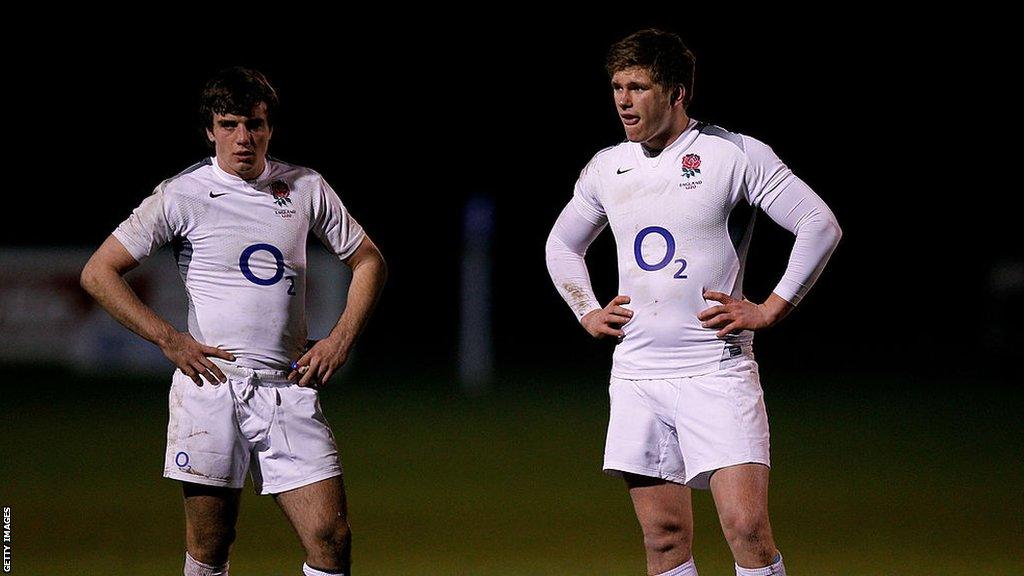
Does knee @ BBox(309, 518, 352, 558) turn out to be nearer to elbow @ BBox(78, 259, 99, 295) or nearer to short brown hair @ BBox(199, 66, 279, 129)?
elbow @ BBox(78, 259, 99, 295)

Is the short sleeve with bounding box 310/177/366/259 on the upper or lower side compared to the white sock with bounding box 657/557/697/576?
upper

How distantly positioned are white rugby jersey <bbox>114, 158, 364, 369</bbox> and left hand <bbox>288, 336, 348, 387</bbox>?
0.27ft

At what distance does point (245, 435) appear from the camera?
462cm

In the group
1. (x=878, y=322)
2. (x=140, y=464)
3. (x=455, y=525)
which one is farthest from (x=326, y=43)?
(x=455, y=525)

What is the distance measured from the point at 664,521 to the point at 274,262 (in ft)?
5.16

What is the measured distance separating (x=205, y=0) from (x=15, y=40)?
307 centimetres

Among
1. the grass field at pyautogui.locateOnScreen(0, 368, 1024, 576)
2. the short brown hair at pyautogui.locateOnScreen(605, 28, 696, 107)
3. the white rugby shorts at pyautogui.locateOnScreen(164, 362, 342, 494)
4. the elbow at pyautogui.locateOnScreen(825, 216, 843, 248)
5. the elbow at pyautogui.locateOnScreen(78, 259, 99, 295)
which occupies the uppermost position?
the short brown hair at pyautogui.locateOnScreen(605, 28, 696, 107)

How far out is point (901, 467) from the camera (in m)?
9.52

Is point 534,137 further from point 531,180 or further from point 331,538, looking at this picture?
point 331,538

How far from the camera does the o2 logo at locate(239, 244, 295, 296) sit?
15.1 ft

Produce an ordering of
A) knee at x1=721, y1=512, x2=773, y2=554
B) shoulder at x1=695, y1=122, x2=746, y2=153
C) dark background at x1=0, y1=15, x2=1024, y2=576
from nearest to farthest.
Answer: knee at x1=721, y1=512, x2=773, y2=554
shoulder at x1=695, y1=122, x2=746, y2=153
dark background at x1=0, y1=15, x2=1024, y2=576

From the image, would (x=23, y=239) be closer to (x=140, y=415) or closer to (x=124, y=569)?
(x=140, y=415)

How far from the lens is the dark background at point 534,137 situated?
2133 cm

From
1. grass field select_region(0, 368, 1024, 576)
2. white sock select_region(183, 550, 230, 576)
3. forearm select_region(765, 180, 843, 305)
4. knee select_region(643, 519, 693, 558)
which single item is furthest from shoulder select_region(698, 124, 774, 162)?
grass field select_region(0, 368, 1024, 576)
